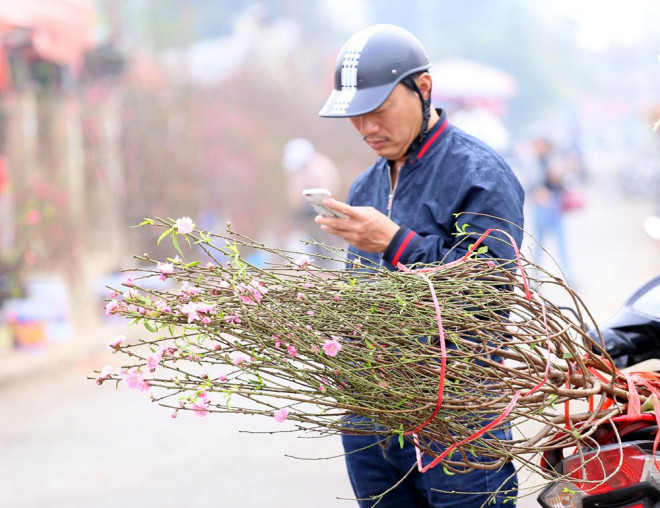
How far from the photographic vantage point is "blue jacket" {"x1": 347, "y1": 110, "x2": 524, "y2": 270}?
7.03 feet

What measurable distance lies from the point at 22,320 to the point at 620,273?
842cm

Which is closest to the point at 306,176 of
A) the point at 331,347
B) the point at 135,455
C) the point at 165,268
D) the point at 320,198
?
the point at 135,455

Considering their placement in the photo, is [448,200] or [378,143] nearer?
[448,200]

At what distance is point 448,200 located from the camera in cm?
221

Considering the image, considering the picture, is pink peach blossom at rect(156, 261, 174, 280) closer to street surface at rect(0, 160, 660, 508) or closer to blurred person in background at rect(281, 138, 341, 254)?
street surface at rect(0, 160, 660, 508)

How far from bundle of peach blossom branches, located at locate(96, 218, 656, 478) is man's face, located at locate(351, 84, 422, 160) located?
21.8 inches

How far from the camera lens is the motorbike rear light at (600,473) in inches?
72.1

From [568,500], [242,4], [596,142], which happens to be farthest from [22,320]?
[596,142]

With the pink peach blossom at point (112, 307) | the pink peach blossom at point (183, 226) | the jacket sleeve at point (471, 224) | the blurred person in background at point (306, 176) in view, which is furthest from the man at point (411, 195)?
the blurred person in background at point (306, 176)

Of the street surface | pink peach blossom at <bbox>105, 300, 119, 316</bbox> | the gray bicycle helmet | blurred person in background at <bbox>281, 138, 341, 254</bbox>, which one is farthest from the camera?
blurred person in background at <bbox>281, 138, 341, 254</bbox>

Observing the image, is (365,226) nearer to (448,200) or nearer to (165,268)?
(448,200)

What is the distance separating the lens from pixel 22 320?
794 cm

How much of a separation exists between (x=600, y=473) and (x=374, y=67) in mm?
1088

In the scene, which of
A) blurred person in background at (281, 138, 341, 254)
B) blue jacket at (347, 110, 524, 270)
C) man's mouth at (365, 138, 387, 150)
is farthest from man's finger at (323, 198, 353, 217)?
blurred person in background at (281, 138, 341, 254)
